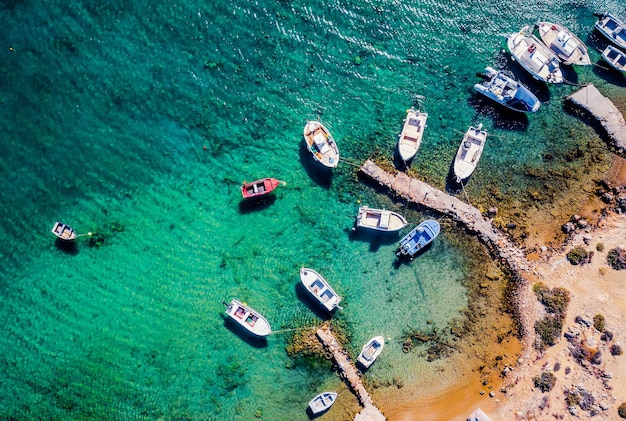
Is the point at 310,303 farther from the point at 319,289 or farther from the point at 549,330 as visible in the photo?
the point at 549,330

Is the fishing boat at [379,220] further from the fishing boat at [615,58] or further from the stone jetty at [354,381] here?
the fishing boat at [615,58]

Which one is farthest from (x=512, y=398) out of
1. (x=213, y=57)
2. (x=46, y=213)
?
(x=46, y=213)

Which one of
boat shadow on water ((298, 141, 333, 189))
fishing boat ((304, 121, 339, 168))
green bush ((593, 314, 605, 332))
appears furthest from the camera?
boat shadow on water ((298, 141, 333, 189))

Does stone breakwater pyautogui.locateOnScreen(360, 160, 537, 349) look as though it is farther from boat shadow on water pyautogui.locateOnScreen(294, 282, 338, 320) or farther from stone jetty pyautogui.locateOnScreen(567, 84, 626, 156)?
stone jetty pyautogui.locateOnScreen(567, 84, 626, 156)

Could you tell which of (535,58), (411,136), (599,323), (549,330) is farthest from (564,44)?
(549,330)

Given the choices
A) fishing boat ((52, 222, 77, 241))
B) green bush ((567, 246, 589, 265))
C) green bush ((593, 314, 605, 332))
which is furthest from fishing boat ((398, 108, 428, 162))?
fishing boat ((52, 222, 77, 241))

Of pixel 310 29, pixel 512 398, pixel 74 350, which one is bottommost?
pixel 74 350

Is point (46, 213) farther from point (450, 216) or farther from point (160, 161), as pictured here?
point (450, 216)
